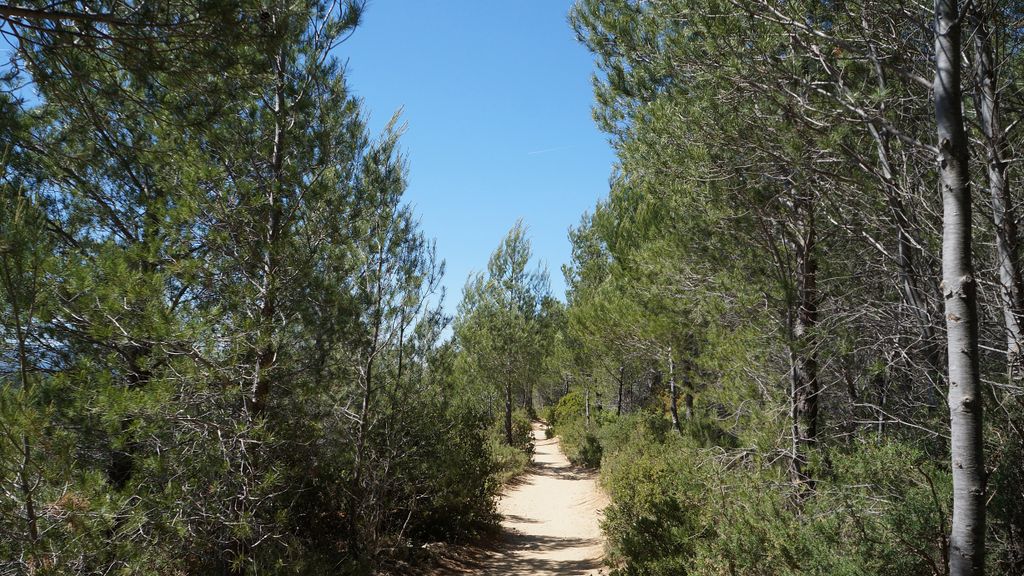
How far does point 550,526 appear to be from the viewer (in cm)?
1081

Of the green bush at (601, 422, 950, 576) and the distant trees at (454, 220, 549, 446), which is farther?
the distant trees at (454, 220, 549, 446)

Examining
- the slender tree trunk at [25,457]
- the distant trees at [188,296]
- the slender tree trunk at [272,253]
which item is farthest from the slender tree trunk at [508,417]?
the slender tree trunk at [25,457]

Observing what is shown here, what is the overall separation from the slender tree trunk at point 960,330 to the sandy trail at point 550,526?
17.8ft

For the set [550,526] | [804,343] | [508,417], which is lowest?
[550,526]

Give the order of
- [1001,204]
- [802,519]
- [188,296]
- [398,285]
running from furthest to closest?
[398,285], [188,296], [802,519], [1001,204]

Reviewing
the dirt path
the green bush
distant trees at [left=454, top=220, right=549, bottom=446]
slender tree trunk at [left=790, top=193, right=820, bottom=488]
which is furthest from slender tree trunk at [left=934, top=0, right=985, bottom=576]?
distant trees at [left=454, top=220, right=549, bottom=446]

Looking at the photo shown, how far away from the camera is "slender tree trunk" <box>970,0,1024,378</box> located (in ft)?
11.0

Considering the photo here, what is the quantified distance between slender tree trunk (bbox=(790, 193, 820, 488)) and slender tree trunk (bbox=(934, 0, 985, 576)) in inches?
94.5

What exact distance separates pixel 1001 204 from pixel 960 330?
1.57m

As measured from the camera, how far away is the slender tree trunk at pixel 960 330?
2.43m

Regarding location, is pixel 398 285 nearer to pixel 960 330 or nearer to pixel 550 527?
pixel 960 330

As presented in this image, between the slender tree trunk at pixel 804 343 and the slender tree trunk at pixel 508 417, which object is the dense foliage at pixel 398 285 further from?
the slender tree trunk at pixel 508 417

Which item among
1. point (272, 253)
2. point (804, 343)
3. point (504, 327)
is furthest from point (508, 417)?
point (272, 253)

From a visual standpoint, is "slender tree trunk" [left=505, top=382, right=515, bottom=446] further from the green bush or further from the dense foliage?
the green bush
